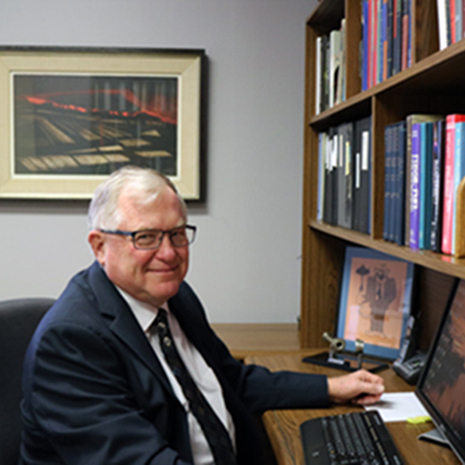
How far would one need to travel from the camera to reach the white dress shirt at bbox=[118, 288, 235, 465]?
140 centimetres

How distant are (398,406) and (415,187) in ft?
1.98

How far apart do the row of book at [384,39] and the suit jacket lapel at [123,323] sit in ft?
3.00

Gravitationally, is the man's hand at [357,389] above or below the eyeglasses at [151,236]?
below

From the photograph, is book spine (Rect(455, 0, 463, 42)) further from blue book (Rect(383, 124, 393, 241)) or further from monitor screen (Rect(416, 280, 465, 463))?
monitor screen (Rect(416, 280, 465, 463))

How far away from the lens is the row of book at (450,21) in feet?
4.05

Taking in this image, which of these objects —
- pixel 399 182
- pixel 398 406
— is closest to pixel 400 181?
pixel 399 182

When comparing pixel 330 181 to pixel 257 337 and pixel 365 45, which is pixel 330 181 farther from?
pixel 257 337

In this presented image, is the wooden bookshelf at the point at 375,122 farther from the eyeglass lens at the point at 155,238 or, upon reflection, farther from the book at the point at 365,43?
the eyeglass lens at the point at 155,238

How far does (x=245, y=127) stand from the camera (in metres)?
2.81

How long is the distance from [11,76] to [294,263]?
5.22ft

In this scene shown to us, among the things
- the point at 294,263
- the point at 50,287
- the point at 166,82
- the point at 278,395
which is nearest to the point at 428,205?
the point at 278,395

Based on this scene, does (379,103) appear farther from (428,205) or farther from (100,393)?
(100,393)

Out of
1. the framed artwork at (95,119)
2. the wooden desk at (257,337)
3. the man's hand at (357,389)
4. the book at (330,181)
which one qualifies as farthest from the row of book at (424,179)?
the framed artwork at (95,119)

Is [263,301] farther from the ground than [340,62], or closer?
closer
